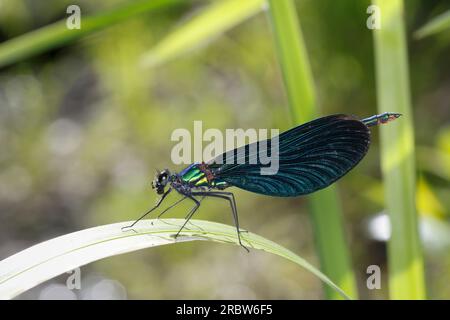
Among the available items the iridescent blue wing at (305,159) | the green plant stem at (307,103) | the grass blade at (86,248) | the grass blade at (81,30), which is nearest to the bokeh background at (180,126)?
the grass blade at (81,30)

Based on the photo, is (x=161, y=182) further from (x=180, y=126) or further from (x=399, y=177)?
(x=180, y=126)

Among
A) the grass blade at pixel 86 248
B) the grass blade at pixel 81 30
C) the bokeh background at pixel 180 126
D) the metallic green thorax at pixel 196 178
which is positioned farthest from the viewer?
the bokeh background at pixel 180 126

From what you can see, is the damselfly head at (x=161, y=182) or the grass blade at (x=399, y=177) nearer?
the grass blade at (x=399, y=177)

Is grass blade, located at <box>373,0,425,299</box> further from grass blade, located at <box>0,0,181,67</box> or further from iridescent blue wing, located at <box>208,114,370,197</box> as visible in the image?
grass blade, located at <box>0,0,181,67</box>

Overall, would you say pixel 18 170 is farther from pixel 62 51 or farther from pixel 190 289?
pixel 190 289

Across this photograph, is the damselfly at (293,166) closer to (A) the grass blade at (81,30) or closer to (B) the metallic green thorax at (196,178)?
(B) the metallic green thorax at (196,178)

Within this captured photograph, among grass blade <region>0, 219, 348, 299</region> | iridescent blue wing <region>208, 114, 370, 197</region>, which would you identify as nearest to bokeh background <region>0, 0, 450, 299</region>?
iridescent blue wing <region>208, 114, 370, 197</region>
